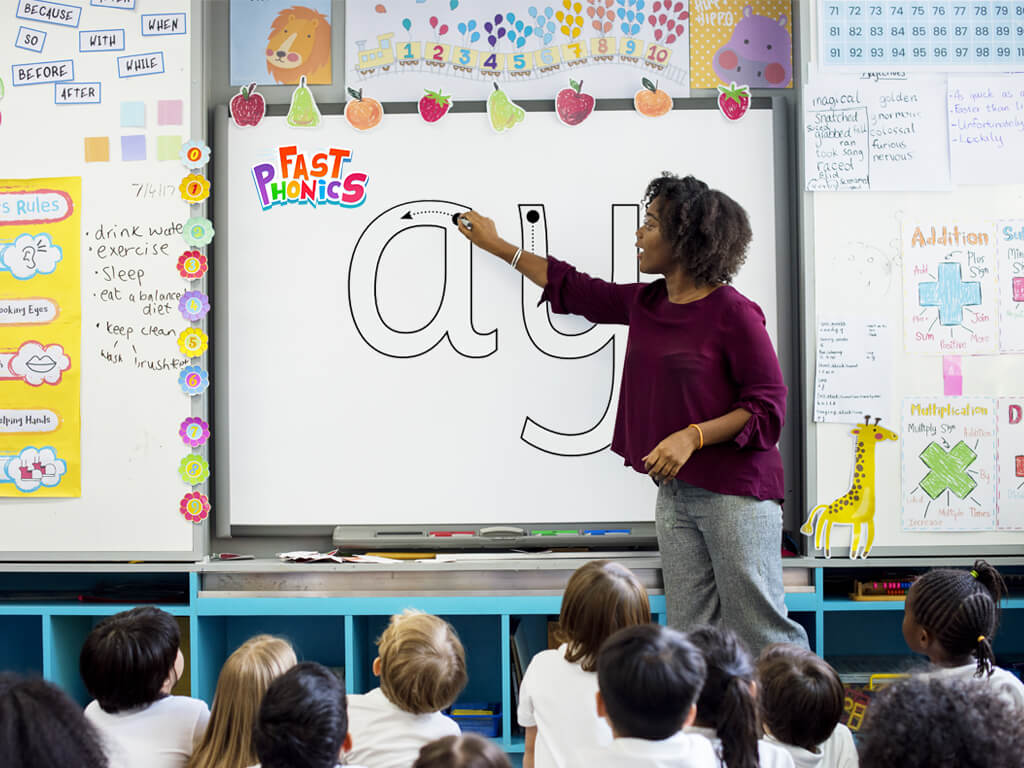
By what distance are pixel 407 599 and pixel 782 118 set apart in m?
1.71

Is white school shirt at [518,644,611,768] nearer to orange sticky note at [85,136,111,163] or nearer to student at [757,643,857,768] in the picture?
student at [757,643,857,768]

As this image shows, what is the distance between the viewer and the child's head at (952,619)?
1760 millimetres

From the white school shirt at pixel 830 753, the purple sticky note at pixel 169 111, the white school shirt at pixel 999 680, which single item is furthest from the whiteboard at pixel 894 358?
the purple sticky note at pixel 169 111

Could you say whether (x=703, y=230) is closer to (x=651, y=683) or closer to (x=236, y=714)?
(x=651, y=683)

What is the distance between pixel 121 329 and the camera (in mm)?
2607

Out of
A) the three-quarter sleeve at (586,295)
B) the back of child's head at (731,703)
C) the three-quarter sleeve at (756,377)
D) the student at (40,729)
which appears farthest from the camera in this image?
the three-quarter sleeve at (586,295)

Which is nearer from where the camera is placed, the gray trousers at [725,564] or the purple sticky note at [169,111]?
the gray trousers at [725,564]

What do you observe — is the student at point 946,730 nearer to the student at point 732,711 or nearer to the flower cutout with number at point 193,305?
the student at point 732,711

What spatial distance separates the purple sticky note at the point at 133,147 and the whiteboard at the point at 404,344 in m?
0.21

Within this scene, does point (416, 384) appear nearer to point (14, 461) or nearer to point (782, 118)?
point (14, 461)

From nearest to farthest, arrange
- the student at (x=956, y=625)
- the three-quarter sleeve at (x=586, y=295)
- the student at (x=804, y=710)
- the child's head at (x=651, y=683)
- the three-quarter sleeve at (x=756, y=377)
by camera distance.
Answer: the child's head at (x=651, y=683)
the student at (x=804, y=710)
the student at (x=956, y=625)
the three-quarter sleeve at (x=756, y=377)
the three-quarter sleeve at (x=586, y=295)

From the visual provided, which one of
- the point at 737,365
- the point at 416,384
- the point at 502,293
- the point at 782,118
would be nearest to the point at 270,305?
the point at 416,384

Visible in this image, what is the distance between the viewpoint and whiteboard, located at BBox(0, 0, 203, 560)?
260cm

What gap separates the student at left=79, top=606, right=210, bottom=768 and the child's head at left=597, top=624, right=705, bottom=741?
0.84 meters
